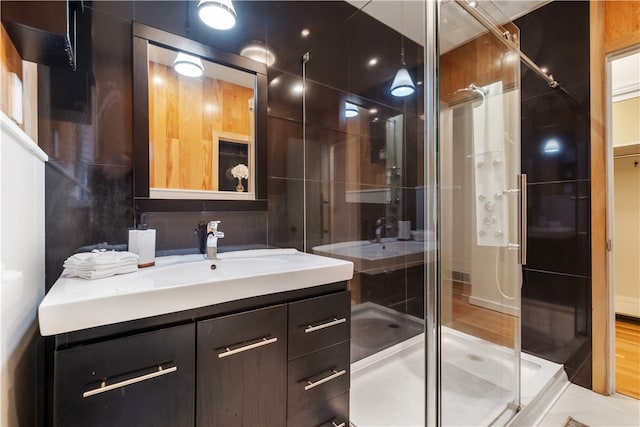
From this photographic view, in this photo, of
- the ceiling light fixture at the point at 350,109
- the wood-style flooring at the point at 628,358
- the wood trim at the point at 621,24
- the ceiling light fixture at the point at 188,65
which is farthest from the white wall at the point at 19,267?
the wood-style flooring at the point at 628,358

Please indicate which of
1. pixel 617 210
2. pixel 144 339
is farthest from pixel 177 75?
pixel 617 210

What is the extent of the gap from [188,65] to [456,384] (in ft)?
7.53

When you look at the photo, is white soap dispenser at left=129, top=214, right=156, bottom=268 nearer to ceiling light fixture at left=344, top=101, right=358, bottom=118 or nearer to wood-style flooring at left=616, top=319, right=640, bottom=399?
ceiling light fixture at left=344, top=101, right=358, bottom=118

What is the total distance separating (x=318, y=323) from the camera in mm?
1144

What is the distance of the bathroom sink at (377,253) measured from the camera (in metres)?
1.89

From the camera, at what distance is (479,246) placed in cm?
206

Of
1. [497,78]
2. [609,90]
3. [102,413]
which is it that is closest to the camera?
[102,413]

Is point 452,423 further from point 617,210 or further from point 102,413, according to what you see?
point 617,210

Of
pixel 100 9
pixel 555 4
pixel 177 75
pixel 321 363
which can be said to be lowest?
pixel 321 363

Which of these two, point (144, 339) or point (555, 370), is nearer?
point (144, 339)

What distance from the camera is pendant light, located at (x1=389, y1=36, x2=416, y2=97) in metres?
2.09

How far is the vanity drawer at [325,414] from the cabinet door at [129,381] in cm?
42

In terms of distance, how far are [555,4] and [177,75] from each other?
255 cm

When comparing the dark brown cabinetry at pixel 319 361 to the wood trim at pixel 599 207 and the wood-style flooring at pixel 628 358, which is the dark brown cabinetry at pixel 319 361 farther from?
the wood-style flooring at pixel 628 358
